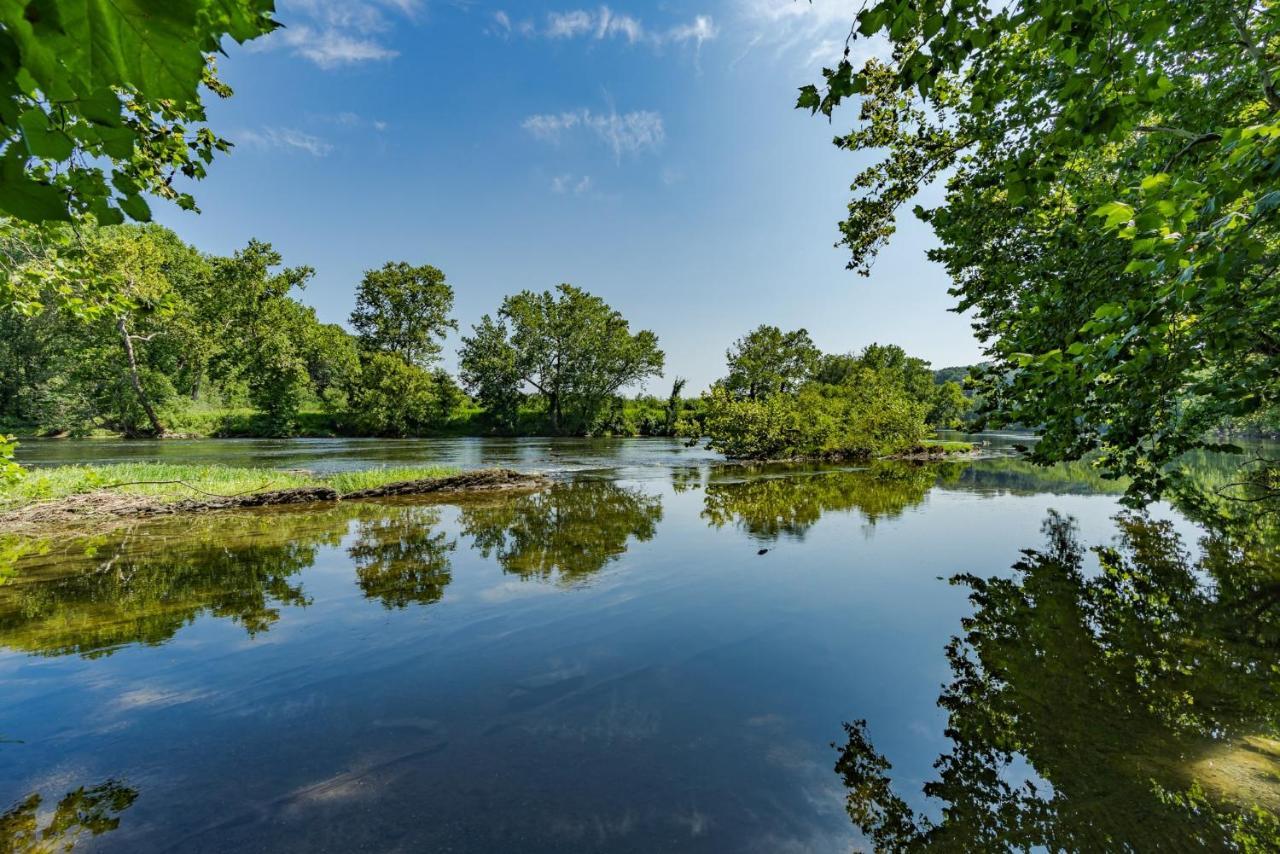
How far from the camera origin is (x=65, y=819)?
12.7 feet

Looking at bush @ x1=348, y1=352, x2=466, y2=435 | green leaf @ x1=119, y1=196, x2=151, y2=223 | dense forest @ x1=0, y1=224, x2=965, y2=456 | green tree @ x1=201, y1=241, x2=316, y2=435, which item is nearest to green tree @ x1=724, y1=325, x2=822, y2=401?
dense forest @ x1=0, y1=224, x2=965, y2=456

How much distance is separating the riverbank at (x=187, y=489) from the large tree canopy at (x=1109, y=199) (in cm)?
1357

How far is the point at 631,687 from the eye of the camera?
19.6 ft

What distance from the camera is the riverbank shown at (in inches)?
519

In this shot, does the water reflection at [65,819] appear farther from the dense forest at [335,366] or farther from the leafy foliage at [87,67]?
the dense forest at [335,366]

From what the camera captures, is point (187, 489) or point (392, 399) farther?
point (392, 399)

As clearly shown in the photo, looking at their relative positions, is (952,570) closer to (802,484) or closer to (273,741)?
(273,741)

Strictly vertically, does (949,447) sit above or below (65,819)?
above

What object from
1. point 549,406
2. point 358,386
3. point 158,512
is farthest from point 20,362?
point 158,512

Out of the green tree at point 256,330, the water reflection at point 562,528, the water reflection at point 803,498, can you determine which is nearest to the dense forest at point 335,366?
the green tree at point 256,330

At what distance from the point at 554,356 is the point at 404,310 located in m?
24.0

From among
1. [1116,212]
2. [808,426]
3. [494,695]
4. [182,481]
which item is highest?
[1116,212]

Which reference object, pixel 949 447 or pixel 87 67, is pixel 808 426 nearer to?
pixel 949 447

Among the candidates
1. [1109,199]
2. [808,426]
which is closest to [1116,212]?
[1109,199]
